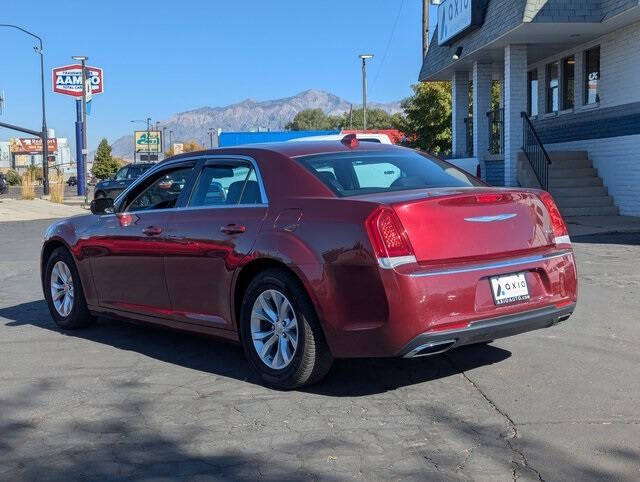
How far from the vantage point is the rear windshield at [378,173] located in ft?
18.2

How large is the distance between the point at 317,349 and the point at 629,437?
1.91m

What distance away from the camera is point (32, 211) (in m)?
31.6

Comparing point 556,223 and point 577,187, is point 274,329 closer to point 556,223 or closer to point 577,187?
point 556,223

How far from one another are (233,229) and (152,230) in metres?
1.07

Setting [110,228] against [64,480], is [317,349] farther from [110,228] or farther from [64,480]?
[110,228]

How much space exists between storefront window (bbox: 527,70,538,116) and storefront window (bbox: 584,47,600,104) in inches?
137

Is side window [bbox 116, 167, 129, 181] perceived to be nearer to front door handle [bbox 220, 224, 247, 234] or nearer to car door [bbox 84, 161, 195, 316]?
car door [bbox 84, 161, 195, 316]

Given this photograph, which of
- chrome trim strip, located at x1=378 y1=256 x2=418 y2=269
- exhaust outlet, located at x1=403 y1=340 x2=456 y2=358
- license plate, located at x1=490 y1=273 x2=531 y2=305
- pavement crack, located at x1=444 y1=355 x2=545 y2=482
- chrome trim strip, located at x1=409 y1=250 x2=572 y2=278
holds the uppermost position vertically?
chrome trim strip, located at x1=378 y1=256 x2=418 y2=269

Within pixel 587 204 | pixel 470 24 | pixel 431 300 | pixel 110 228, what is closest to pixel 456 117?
pixel 470 24

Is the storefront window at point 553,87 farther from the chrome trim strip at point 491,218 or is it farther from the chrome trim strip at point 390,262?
the chrome trim strip at point 390,262

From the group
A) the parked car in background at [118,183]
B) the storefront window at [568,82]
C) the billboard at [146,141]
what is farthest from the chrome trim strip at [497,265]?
the billboard at [146,141]

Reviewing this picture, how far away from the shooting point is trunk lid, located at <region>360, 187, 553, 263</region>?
4.87 meters

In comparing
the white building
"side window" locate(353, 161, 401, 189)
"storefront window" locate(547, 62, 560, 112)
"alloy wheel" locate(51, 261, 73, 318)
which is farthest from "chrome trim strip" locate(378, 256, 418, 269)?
"storefront window" locate(547, 62, 560, 112)

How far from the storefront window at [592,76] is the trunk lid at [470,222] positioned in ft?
49.4
